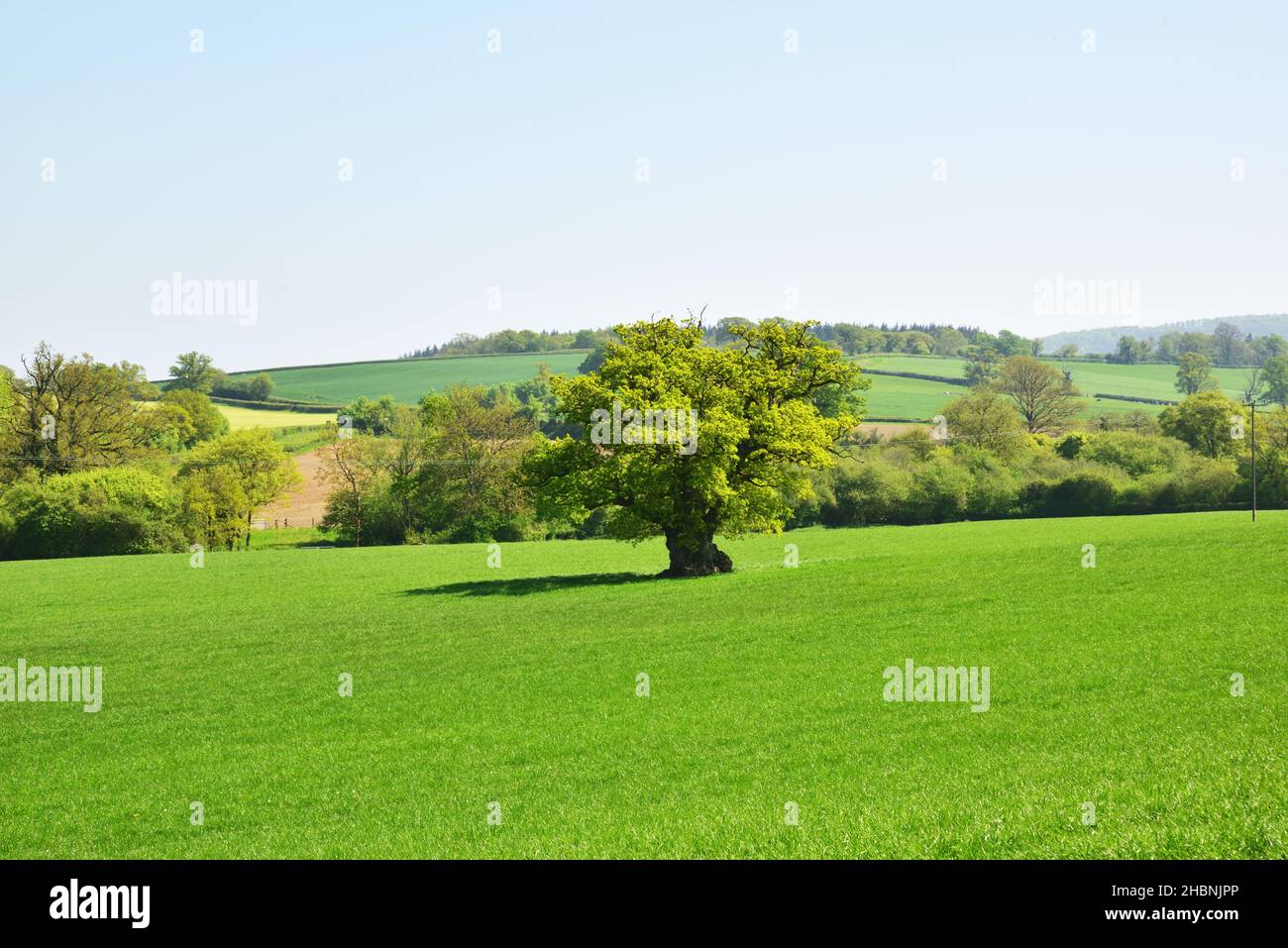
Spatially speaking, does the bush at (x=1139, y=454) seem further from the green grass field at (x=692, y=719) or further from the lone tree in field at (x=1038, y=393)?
the green grass field at (x=692, y=719)

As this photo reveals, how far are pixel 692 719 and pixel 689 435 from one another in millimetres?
24821

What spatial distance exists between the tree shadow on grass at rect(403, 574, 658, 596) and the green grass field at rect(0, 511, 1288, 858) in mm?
783

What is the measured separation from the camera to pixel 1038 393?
156750 mm

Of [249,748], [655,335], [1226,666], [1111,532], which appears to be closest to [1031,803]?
[1226,666]

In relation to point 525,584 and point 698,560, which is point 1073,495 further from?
point 525,584

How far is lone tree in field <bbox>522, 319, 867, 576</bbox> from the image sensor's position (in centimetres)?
4994

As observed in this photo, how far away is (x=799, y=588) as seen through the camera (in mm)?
48875

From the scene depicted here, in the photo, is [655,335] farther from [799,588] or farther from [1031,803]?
[1031,803]

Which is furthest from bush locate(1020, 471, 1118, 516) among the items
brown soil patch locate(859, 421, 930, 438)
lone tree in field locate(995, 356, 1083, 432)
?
lone tree in field locate(995, 356, 1083, 432)

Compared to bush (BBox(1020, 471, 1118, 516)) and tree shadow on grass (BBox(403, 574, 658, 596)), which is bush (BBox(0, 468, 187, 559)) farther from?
bush (BBox(1020, 471, 1118, 516))

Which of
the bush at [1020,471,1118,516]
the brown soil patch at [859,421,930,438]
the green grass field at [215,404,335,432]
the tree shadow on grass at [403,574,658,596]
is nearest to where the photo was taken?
the tree shadow on grass at [403,574,658,596]

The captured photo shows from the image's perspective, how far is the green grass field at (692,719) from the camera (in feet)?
50.4
